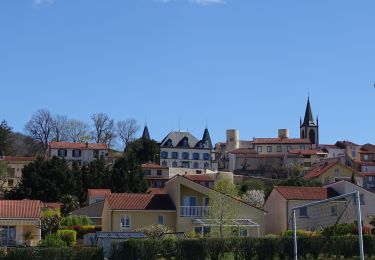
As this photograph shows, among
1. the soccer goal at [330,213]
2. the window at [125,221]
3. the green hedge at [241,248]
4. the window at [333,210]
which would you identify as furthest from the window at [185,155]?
the window at [333,210]

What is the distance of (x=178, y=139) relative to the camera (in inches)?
5851

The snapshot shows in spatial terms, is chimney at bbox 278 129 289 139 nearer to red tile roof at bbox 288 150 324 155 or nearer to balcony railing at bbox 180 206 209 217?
red tile roof at bbox 288 150 324 155

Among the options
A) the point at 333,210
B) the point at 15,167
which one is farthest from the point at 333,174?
the point at 333,210

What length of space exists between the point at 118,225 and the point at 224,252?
1853 cm

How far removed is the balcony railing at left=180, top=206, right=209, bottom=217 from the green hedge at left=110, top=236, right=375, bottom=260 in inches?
702

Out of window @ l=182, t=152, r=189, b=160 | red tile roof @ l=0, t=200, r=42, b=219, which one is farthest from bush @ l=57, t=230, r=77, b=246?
window @ l=182, t=152, r=189, b=160

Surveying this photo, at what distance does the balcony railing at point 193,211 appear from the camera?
57.7 m

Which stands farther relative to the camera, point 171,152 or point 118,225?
point 171,152

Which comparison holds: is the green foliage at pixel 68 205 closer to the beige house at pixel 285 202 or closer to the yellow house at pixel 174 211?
the yellow house at pixel 174 211

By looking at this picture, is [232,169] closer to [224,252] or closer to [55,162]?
[55,162]

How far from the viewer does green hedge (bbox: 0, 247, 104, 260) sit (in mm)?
37781

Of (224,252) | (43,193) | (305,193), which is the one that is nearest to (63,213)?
(43,193)

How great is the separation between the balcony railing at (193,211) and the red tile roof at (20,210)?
1123cm

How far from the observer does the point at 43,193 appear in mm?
87250
